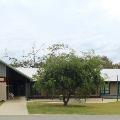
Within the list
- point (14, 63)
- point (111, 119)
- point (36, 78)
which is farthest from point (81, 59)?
point (14, 63)

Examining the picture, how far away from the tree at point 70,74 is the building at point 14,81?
32.3 ft

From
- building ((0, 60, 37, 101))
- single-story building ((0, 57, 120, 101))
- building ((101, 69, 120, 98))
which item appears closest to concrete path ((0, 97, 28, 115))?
building ((0, 60, 37, 101))

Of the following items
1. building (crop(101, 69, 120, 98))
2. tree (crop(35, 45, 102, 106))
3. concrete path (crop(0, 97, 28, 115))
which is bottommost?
concrete path (crop(0, 97, 28, 115))

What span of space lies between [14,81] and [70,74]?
20.2 meters

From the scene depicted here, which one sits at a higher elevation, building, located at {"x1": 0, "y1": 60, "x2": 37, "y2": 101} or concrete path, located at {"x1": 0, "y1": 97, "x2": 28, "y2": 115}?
building, located at {"x1": 0, "y1": 60, "x2": 37, "y2": 101}

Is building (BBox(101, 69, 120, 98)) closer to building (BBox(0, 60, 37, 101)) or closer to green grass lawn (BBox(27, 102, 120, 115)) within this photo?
building (BBox(0, 60, 37, 101))

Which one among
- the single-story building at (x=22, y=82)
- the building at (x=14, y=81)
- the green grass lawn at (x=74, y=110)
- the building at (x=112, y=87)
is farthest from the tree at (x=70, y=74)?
the building at (x=112, y=87)

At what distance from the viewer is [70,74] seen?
139 ft

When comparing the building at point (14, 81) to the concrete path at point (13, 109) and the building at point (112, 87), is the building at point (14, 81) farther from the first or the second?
the building at point (112, 87)

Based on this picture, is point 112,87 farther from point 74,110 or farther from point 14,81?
point 74,110

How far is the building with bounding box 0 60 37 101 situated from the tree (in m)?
9.84

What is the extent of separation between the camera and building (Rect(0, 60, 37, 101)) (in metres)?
52.1

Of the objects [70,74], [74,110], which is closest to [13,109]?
[74,110]

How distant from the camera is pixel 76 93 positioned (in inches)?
1704
